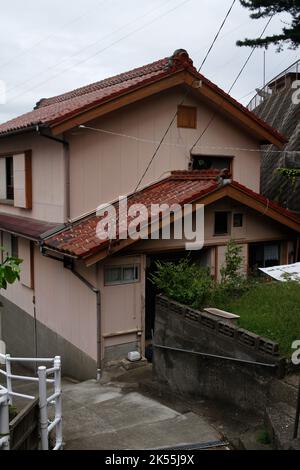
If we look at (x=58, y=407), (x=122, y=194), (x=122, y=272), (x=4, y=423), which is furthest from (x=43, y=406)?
(x=122, y=194)

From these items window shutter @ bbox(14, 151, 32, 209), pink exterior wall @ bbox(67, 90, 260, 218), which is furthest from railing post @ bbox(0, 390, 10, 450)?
window shutter @ bbox(14, 151, 32, 209)

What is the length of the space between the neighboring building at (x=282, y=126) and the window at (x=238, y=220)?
178 cm

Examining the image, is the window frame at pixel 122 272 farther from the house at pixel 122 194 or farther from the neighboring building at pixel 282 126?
the neighboring building at pixel 282 126

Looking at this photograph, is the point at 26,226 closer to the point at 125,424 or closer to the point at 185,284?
the point at 185,284

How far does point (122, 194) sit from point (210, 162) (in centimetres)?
325

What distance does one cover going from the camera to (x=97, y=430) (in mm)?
7195

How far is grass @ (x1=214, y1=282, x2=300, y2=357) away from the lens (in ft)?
24.1

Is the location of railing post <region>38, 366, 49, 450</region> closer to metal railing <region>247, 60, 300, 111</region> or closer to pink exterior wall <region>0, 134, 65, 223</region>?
pink exterior wall <region>0, 134, 65, 223</region>

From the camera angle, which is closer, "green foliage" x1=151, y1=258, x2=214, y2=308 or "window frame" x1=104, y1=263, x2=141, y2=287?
"green foliage" x1=151, y1=258, x2=214, y2=308

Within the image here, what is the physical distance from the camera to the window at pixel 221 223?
11.8 metres

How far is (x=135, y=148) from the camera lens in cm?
1239

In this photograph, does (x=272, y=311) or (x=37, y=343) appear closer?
(x=272, y=311)

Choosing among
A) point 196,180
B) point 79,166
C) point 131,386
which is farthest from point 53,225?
point 131,386

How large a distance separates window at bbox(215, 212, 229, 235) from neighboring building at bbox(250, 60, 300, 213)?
1.94 m
